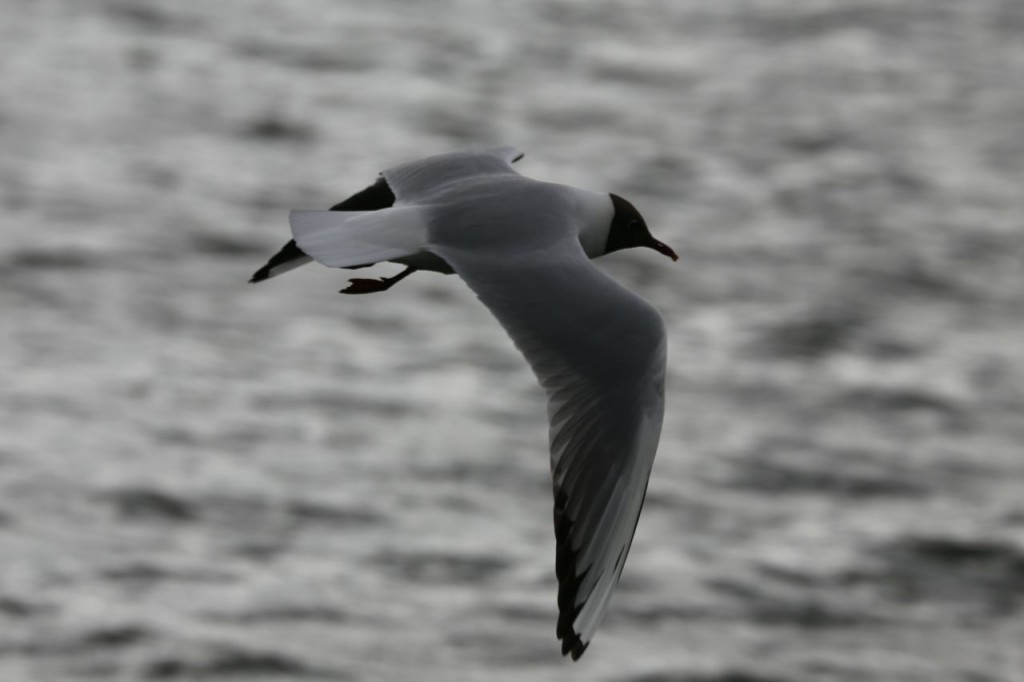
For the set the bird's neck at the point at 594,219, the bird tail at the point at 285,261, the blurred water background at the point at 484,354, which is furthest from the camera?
the blurred water background at the point at 484,354

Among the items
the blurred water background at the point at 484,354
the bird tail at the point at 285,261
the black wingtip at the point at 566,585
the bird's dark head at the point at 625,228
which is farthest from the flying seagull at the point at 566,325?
the blurred water background at the point at 484,354

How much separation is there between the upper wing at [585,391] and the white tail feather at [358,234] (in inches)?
4.2

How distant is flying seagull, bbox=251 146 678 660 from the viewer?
4.52 metres

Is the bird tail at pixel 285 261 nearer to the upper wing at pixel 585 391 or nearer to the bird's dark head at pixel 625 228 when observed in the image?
the upper wing at pixel 585 391

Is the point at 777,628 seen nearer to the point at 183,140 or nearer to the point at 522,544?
the point at 522,544

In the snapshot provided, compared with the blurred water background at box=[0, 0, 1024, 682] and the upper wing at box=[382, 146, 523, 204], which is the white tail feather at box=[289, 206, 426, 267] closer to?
the upper wing at box=[382, 146, 523, 204]

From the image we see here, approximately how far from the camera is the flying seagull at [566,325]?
452 centimetres

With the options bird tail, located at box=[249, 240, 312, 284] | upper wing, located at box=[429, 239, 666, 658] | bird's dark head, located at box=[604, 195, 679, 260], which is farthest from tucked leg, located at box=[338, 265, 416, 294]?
bird's dark head, located at box=[604, 195, 679, 260]

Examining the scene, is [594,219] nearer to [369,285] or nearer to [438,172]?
[438,172]

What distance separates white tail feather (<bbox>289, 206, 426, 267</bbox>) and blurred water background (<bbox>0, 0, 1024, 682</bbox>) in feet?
26.1

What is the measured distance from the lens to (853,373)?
15.9 meters

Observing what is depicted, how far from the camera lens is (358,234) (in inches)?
188

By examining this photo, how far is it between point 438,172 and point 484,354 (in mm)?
10491

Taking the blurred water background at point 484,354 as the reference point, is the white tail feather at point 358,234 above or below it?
above
